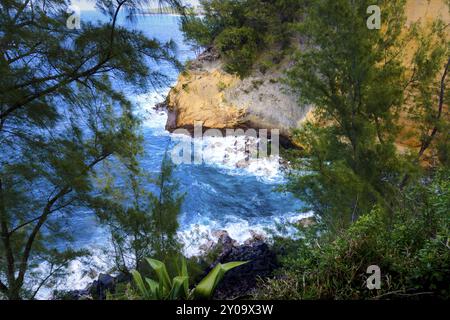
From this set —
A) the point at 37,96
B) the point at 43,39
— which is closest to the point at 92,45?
the point at 43,39

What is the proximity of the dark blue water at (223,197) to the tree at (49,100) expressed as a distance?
2077 millimetres

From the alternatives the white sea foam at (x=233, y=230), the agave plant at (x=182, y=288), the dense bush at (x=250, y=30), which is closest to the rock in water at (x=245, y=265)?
the white sea foam at (x=233, y=230)

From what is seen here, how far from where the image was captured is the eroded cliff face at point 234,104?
13.0 metres

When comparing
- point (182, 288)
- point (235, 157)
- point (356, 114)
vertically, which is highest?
point (356, 114)

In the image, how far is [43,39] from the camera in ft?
11.1

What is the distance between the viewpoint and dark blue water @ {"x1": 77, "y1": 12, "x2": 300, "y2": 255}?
26.9 feet

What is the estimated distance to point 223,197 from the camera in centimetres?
A: 953

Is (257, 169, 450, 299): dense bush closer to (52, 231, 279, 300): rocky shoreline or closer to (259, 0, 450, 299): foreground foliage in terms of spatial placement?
(259, 0, 450, 299): foreground foliage

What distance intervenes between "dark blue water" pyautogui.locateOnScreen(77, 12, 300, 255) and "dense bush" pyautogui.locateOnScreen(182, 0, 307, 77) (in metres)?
3.69

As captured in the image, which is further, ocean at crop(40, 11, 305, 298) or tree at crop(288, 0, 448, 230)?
ocean at crop(40, 11, 305, 298)

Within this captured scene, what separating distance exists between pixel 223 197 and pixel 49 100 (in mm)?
6345
